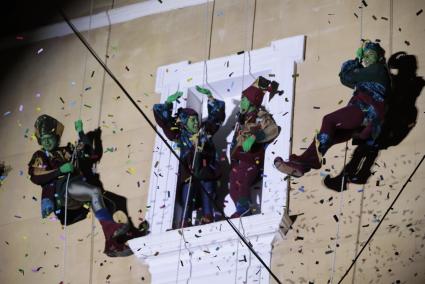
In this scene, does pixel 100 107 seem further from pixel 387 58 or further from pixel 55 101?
pixel 387 58

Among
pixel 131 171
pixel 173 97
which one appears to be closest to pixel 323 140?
pixel 173 97

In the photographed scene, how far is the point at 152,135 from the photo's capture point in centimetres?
941

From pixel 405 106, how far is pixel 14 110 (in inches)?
117

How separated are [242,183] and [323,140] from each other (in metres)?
0.67

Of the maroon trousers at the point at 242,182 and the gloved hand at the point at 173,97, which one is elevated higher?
the gloved hand at the point at 173,97

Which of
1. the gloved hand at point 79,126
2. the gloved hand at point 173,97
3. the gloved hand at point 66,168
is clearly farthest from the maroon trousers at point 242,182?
the gloved hand at point 79,126

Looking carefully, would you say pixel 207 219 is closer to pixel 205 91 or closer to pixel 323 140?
pixel 205 91

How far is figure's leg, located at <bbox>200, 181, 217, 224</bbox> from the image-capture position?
8820mm

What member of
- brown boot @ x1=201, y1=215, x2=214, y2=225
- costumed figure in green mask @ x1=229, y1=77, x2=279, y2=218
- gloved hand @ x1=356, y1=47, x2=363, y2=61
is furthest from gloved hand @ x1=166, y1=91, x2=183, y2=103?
gloved hand @ x1=356, y1=47, x2=363, y2=61

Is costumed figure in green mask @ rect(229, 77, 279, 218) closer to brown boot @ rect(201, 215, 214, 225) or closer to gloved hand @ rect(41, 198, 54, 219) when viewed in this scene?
brown boot @ rect(201, 215, 214, 225)

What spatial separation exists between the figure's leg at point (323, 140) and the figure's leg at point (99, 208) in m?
1.17

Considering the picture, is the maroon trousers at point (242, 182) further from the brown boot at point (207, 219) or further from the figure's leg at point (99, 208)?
the figure's leg at point (99, 208)

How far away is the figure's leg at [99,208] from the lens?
887cm

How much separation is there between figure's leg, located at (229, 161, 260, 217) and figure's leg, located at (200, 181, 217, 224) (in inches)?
6.4
